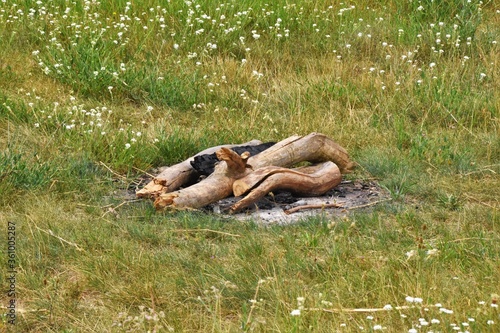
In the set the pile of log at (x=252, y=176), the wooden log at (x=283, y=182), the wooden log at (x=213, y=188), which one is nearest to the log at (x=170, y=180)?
the pile of log at (x=252, y=176)

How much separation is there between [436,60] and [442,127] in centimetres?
140

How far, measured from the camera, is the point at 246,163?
263 inches

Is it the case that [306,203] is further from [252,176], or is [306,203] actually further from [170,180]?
[170,180]

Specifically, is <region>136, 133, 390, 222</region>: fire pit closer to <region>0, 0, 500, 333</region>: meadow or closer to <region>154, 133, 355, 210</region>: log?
<region>154, 133, 355, 210</region>: log

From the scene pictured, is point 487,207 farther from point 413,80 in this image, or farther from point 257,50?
point 257,50

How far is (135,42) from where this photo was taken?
9.70 meters

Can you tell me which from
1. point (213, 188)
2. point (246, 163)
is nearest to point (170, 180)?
point (213, 188)

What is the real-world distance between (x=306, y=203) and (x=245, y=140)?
1370 millimetres

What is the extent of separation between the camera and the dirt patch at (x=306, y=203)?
637 cm

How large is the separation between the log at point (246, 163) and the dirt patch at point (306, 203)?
12 cm

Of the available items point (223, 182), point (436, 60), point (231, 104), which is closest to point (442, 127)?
point (436, 60)

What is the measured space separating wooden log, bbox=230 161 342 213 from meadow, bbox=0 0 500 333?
1.09ft

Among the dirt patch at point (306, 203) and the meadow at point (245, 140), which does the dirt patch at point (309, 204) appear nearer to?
the dirt patch at point (306, 203)

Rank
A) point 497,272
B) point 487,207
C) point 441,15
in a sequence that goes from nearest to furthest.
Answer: point 497,272 < point 487,207 < point 441,15
